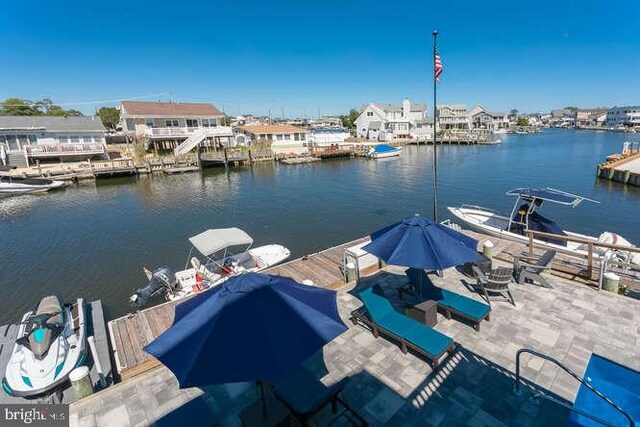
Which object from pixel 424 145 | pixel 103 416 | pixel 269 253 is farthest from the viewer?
pixel 424 145

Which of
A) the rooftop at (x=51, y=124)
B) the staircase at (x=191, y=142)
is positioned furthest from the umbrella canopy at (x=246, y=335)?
the rooftop at (x=51, y=124)

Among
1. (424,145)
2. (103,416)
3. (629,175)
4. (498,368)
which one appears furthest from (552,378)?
(424,145)

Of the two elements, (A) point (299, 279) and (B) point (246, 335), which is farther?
(A) point (299, 279)

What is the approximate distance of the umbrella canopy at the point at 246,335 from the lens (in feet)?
11.4

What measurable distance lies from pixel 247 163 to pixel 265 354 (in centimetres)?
4992

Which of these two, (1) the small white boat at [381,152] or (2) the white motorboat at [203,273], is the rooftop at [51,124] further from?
(2) the white motorboat at [203,273]

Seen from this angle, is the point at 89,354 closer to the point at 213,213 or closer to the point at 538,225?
the point at 538,225

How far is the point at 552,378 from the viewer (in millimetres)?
5539

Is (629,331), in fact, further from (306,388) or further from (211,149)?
(211,149)

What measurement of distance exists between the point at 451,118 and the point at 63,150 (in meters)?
96.1

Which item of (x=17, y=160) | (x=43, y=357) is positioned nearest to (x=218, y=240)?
(x=43, y=357)

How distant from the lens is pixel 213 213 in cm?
2480

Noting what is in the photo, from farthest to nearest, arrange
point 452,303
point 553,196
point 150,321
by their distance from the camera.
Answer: point 553,196 → point 150,321 → point 452,303

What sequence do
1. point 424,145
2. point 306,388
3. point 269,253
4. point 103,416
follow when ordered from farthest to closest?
point 424,145, point 269,253, point 103,416, point 306,388
